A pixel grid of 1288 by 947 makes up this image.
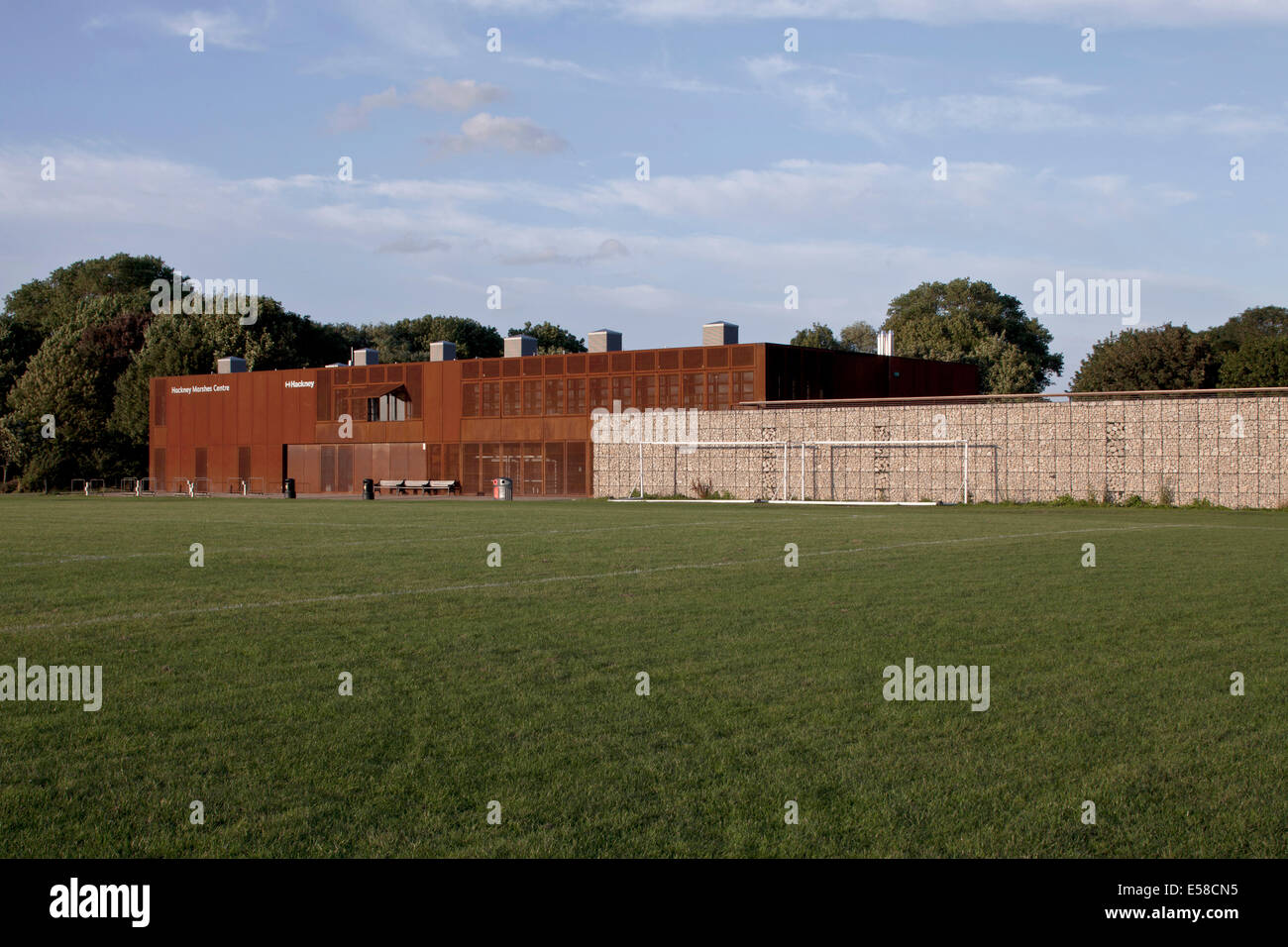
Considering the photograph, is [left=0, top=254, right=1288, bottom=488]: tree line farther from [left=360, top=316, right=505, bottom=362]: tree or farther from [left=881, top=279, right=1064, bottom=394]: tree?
[left=360, top=316, right=505, bottom=362]: tree

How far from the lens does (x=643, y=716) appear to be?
24.2 ft

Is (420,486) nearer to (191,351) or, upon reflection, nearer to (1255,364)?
(191,351)

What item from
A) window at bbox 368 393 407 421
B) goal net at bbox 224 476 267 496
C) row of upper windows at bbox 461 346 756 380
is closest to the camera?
row of upper windows at bbox 461 346 756 380

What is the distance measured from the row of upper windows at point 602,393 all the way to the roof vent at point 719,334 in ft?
8.34

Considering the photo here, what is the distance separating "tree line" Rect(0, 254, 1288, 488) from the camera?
76.5 meters

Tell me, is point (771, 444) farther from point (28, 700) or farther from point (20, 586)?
point (28, 700)

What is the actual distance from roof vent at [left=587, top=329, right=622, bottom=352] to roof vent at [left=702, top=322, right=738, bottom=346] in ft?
15.7

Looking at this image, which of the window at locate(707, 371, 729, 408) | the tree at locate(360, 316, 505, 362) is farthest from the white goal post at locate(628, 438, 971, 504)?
the tree at locate(360, 316, 505, 362)

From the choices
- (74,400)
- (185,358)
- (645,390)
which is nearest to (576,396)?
(645,390)

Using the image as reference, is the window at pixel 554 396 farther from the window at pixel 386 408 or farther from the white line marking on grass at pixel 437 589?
the white line marking on grass at pixel 437 589

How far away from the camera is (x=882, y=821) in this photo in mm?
5379

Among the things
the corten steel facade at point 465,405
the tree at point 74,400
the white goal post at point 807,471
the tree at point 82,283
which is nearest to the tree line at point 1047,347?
the corten steel facade at point 465,405

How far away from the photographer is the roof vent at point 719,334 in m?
57.6
